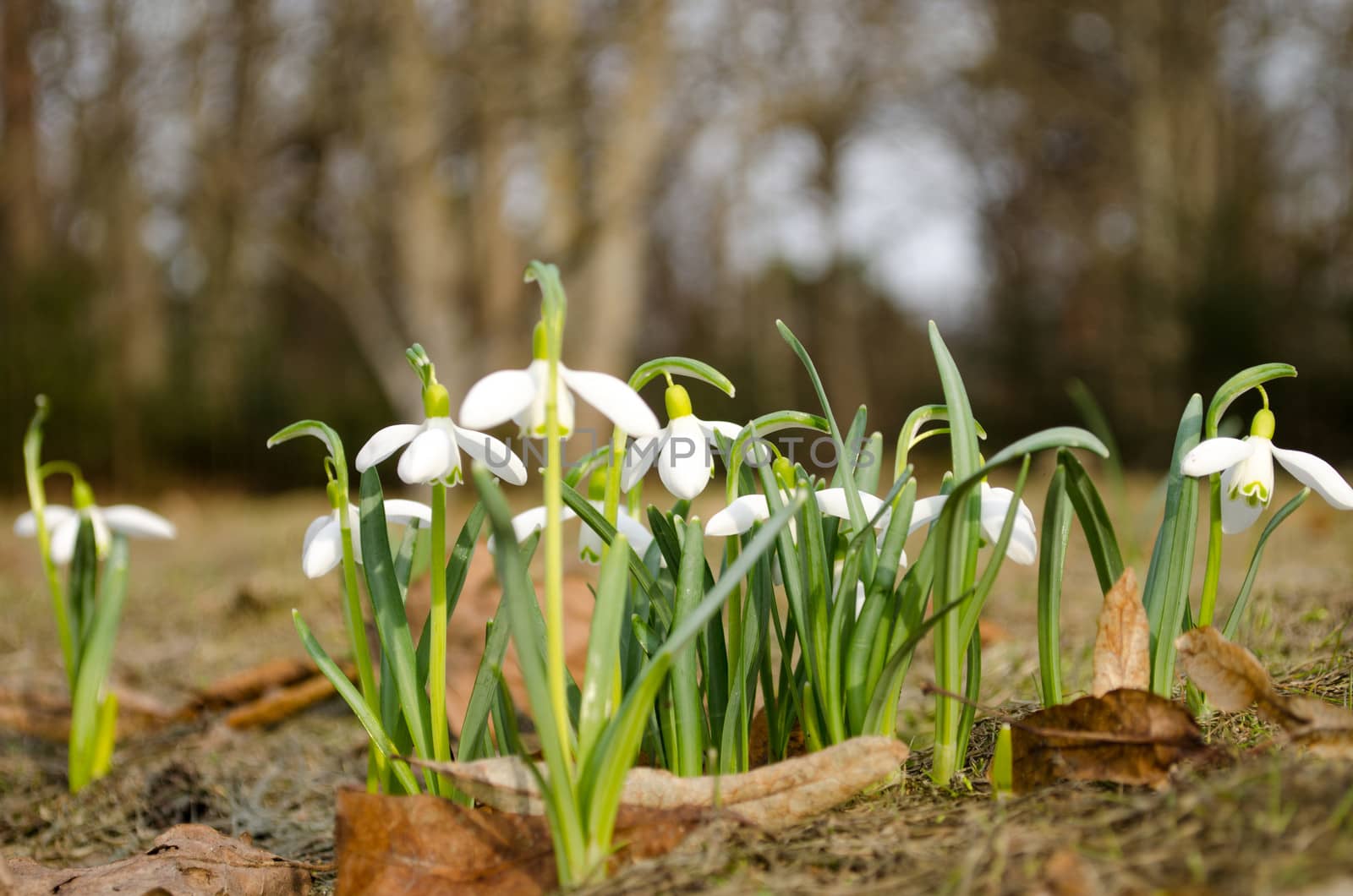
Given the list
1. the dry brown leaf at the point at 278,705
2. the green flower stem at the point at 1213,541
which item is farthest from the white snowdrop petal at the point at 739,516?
the dry brown leaf at the point at 278,705

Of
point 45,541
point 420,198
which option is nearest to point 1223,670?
point 45,541

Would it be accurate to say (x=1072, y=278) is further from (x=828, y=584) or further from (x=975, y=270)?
(x=828, y=584)

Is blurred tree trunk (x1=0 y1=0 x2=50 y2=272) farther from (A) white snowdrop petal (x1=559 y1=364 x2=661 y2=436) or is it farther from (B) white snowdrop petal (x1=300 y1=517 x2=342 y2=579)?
(A) white snowdrop petal (x1=559 y1=364 x2=661 y2=436)

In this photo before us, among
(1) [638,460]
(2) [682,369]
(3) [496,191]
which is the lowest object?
(1) [638,460]

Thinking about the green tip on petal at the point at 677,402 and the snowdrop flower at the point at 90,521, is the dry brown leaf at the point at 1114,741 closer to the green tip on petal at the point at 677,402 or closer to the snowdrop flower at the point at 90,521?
the green tip on petal at the point at 677,402

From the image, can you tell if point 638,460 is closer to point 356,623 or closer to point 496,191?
point 356,623
